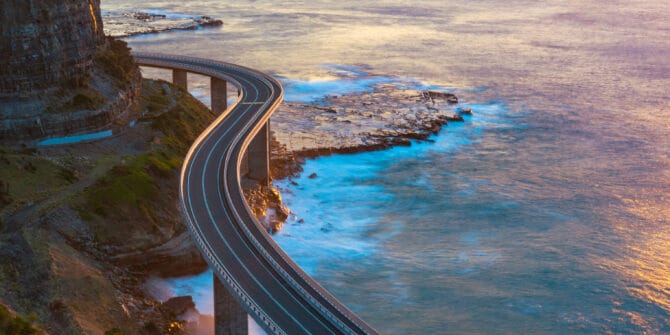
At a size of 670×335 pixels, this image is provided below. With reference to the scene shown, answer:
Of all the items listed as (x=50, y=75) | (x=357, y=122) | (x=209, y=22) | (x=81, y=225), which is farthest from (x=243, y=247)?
(x=209, y=22)

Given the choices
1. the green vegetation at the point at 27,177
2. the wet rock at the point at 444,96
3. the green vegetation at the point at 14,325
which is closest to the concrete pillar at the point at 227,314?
the green vegetation at the point at 14,325

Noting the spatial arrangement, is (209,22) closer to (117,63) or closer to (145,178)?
(117,63)

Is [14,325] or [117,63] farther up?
[117,63]

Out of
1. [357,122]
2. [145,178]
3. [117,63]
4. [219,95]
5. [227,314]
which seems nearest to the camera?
[227,314]

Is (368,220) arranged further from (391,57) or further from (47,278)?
(391,57)

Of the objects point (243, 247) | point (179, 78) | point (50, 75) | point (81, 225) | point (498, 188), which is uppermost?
point (50, 75)

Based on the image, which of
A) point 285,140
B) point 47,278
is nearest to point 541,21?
point 285,140

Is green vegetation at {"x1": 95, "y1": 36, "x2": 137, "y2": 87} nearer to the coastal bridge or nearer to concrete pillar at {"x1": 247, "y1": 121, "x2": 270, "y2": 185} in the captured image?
the coastal bridge
